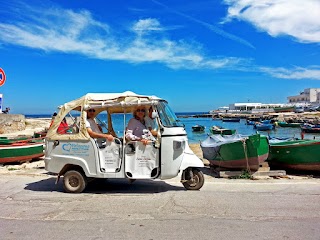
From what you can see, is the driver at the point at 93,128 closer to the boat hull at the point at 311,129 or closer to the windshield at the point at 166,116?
the windshield at the point at 166,116

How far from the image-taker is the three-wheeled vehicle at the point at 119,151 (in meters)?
8.13

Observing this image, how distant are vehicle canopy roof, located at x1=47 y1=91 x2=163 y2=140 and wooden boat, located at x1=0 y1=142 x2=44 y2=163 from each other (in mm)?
5908

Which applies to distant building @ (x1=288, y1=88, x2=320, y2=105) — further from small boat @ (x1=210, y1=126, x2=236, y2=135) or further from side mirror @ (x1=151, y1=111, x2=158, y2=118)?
side mirror @ (x1=151, y1=111, x2=158, y2=118)

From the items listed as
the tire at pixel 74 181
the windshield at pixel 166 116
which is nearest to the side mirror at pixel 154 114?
the windshield at pixel 166 116

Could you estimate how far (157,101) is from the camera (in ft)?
27.3

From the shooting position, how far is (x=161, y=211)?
661cm

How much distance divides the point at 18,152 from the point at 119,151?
750 centimetres

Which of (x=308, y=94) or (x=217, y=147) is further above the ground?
(x=308, y=94)

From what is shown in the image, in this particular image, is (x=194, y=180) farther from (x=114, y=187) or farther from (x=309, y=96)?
(x=309, y=96)

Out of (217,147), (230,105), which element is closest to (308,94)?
(230,105)

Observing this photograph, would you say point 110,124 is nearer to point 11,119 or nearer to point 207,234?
point 207,234

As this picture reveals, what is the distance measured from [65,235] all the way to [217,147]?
791 centimetres

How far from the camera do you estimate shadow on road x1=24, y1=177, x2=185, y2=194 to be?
28.5 ft

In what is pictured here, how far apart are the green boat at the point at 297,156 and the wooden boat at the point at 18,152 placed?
10067 millimetres
